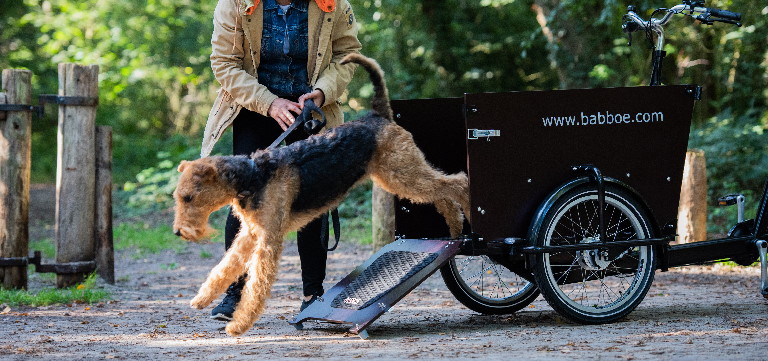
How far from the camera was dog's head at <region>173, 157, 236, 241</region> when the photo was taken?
4105 millimetres

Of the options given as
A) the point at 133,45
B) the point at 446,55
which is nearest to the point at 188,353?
the point at 446,55

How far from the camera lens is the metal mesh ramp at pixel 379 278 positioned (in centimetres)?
A: 445

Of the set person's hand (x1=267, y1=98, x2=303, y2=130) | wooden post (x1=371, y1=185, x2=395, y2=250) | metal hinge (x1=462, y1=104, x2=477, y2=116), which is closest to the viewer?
metal hinge (x1=462, y1=104, x2=477, y2=116)

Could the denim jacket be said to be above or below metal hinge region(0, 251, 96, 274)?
above

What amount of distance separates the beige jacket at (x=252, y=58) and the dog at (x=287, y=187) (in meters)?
0.27

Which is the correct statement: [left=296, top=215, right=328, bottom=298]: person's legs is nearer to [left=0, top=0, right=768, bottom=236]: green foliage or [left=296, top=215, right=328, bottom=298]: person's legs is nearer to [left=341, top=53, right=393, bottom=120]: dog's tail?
[left=341, top=53, right=393, bottom=120]: dog's tail

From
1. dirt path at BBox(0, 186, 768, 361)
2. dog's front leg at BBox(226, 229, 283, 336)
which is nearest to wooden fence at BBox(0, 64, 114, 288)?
dirt path at BBox(0, 186, 768, 361)

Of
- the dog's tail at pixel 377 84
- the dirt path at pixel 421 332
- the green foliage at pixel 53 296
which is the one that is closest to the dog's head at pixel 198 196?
the dirt path at pixel 421 332

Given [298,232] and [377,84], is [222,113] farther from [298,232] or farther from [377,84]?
[377,84]

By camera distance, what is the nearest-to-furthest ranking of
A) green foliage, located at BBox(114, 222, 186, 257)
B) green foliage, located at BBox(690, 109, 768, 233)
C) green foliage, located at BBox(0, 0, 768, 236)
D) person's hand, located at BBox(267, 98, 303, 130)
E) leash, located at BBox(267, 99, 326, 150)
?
1. leash, located at BBox(267, 99, 326, 150)
2. person's hand, located at BBox(267, 98, 303, 130)
3. green foliage, located at BBox(114, 222, 186, 257)
4. green foliage, located at BBox(690, 109, 768, 233)
5. green foliage, located at BBox(0, 0, 768, 236)

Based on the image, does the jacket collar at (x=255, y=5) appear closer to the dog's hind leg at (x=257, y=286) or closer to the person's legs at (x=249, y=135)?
the person's legs at (x=249, y=135)

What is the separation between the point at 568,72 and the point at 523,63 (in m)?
2.31

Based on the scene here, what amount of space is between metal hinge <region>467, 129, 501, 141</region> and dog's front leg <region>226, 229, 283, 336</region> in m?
1.14

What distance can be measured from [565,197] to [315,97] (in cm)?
146
